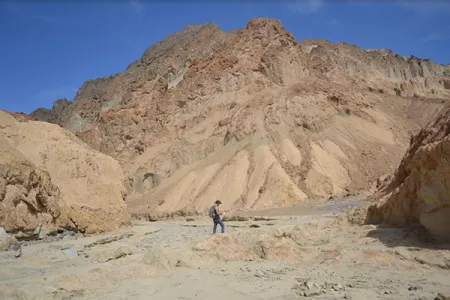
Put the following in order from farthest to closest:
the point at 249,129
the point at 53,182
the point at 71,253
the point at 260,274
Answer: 1. the point at 249,129
2. the point at 53,182
3. the point at 71,253
4. the point at 260,274

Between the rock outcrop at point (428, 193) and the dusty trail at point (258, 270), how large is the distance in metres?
0.45

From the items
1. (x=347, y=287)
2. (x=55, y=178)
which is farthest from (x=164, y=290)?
(x=55, y=178)

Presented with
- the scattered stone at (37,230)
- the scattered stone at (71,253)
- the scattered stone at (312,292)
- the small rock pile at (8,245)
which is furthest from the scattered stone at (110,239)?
the scattered stone at (312,292)

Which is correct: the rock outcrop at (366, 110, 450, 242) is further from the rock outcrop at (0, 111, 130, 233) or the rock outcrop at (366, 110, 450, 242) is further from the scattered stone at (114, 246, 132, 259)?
the rock outcrop at (0, 111, 130, 233)

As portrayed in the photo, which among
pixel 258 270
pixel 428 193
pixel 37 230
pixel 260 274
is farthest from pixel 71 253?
pixel 428 193

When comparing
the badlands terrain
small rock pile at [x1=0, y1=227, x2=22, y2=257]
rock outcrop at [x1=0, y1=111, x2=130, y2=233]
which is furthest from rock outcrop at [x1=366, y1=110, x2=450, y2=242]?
rock outcrop at [x1=0, y1=111, x2=130, y2=233]

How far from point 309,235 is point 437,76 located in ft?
253

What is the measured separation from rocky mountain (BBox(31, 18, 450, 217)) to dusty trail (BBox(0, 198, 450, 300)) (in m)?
19.3

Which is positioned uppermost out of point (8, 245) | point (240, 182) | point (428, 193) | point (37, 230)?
point (240, 182)

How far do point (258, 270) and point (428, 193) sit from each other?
320 cm

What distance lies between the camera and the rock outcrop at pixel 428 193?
6715 millimetres

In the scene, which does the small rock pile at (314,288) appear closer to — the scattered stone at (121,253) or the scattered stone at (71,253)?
the scattered stone at (121,253)

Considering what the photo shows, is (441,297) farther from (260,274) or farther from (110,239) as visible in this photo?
(110,239)

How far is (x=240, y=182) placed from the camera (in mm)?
30453
